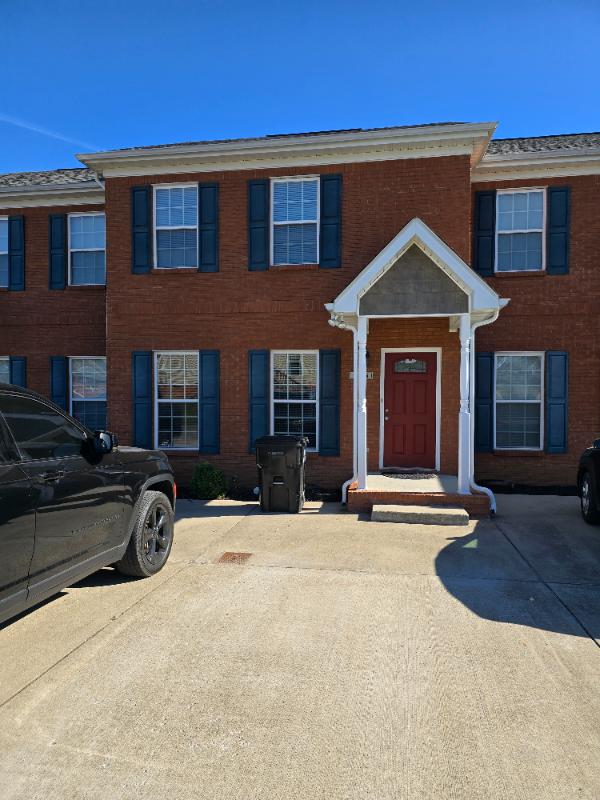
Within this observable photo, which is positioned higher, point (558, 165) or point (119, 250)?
point (558, 165)

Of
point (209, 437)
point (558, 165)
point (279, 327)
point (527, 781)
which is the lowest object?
point (527, 781)

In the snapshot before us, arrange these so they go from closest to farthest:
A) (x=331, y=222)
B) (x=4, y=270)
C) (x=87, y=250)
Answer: (x=331, y=222), (x=87, y=250), (x=4, y=270)

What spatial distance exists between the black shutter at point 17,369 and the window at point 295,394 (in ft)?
19.8

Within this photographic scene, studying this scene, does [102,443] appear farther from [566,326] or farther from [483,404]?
[566,326]

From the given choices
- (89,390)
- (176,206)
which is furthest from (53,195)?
(89,390)

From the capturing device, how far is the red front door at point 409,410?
31.0 feet

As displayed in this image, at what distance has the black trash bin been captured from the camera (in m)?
7.83

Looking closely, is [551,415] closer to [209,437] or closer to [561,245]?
[561,245]

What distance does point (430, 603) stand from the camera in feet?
14.9

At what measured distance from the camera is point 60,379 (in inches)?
449

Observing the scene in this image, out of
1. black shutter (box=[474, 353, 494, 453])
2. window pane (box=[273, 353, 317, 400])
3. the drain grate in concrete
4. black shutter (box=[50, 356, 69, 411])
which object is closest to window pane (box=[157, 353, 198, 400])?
window pane (box=[273, 353, 317, 400])

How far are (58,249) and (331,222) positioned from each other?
20.5 ft

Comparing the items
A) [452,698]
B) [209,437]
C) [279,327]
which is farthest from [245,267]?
[452,698]

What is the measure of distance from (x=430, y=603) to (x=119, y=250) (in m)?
8.52
